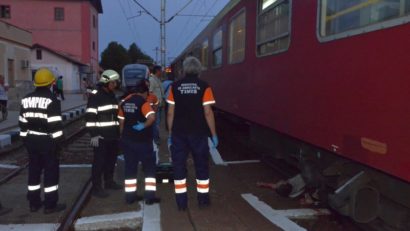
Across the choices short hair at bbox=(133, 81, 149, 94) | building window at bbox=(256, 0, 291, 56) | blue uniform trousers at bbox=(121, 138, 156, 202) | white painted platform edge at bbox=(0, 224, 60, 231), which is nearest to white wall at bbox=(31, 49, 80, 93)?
building window at bbox=(256, 0, 291, 56)

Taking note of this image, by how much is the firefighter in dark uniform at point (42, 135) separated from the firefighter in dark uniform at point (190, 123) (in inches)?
52.6

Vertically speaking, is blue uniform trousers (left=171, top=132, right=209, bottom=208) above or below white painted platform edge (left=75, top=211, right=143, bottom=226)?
above

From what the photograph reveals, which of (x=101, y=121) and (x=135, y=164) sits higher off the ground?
(x=101, y=121)

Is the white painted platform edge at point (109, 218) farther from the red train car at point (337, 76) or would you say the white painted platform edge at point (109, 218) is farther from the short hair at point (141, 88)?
the red train car at point (337, 76)

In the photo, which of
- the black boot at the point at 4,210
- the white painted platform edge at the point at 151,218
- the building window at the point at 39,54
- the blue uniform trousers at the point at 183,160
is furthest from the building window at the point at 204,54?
the building window at the point at 39,54

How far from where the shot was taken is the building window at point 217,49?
11573 millimetres

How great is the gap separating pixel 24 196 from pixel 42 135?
4.46ft

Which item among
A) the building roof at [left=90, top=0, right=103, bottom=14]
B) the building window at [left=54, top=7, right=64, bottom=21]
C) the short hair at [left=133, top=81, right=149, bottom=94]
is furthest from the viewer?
the building roof at [left=90, top=0, right=103, bottom=14]

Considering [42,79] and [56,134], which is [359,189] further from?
[42,79]

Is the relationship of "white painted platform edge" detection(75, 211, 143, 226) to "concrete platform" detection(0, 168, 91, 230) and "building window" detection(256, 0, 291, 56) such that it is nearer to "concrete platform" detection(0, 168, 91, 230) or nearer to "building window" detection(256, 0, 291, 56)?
"concrete platform" detection(0, 168, 91, 230)

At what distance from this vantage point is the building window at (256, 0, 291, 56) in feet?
20.7

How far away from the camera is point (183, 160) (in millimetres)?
5926

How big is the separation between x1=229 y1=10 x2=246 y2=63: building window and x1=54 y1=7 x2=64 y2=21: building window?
4560 centimetres

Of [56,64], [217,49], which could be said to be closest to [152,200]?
[217,49]
